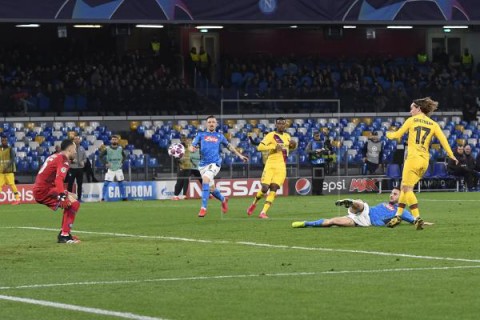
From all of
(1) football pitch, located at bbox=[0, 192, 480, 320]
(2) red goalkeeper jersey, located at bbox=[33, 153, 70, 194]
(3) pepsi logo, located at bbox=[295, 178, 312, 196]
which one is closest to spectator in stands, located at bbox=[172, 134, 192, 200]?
(3) pepsi logo, located at bbox=[295, 178, 312, 196]

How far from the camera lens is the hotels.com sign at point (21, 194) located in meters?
38.2

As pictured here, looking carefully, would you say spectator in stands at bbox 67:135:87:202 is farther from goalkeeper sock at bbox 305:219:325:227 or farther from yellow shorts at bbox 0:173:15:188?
goalkeeper sock at bbox 305:219:325:227

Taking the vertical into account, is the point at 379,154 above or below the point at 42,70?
below

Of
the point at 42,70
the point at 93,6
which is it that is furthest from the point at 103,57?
the point at 93,6

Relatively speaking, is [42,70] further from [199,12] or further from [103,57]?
[199,12]

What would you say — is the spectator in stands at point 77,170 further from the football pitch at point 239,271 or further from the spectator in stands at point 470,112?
the spectator in stands at point 470,112

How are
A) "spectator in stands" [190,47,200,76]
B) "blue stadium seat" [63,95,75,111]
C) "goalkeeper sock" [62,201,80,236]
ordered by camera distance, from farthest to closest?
"spectator in stands" [190,47,200,76] < "blue stadium seat" [63,95,75,111] < "goalkeeper sock" [62,201,80,236]

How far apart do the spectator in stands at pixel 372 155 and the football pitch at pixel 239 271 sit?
16324mm

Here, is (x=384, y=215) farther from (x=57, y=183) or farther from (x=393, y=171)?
(x=393, y=171)

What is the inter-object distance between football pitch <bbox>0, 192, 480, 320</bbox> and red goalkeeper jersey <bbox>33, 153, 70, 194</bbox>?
925mm

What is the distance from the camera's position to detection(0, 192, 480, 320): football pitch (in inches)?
477

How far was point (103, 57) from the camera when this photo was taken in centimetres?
4931

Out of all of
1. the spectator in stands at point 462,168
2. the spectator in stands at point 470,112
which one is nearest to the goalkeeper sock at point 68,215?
the spectator in stands at point 462,168

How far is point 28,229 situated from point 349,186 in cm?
1937
